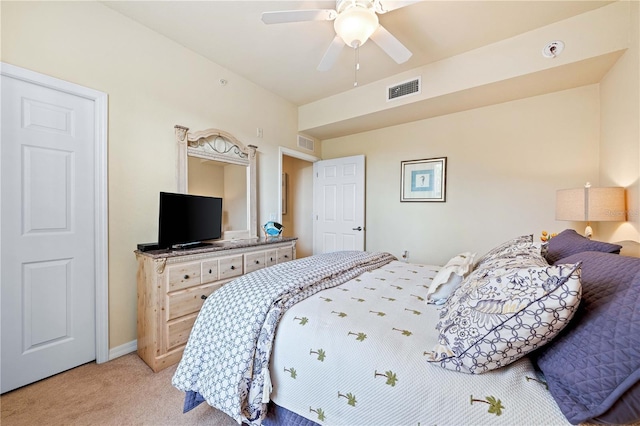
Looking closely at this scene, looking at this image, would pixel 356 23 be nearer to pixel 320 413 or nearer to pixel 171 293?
pixel 320 413

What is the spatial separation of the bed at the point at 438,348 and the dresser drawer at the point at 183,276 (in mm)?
753

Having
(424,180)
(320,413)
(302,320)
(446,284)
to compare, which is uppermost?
(424,180)

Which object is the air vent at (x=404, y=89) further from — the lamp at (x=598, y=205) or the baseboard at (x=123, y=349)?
the baseboard at (x=123, y=349)

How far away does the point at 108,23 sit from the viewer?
6.73ft

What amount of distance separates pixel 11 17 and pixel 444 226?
4.27 m

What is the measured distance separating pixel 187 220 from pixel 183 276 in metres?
0.52

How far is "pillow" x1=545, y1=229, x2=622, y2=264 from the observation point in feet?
3.96

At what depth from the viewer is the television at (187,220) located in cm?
204

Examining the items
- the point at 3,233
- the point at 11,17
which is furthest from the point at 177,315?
the point at 11,17

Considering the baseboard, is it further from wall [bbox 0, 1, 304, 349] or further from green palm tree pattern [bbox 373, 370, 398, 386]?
green palm tree pattern [bbox 373, 370, 398, 386]

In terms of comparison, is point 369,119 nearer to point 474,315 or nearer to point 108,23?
point 108,23

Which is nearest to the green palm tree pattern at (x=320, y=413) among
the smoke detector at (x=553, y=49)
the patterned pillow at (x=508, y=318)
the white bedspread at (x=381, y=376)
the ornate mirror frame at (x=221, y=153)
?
the white bedspread at (x=381, y=376)

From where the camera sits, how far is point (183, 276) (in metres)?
2.00

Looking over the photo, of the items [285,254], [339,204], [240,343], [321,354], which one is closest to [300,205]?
[339,204]
